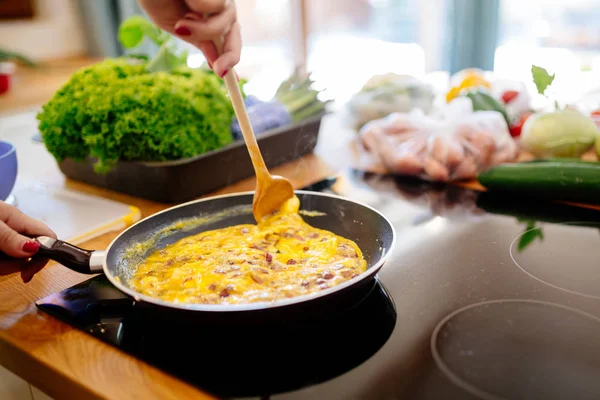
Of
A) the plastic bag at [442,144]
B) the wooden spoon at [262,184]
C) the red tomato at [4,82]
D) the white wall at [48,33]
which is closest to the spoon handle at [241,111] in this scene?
the wooden spoon at [262,184]

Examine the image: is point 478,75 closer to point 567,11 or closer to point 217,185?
point 217,185

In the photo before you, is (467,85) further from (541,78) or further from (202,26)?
(202,26)

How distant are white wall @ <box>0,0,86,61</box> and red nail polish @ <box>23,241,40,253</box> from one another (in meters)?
2.84

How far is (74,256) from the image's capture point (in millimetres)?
767

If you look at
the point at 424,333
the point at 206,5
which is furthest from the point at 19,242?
the point at 424,333

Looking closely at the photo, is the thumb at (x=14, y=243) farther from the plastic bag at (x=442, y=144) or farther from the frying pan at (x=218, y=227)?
the plastic bag at (x=442, y=144)

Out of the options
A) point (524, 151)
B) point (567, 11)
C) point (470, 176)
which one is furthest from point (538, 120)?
point (567, 11)

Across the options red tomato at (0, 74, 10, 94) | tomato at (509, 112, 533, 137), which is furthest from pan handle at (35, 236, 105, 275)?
red tomato at (0, 74, 10, 94)

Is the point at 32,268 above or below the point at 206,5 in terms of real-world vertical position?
below

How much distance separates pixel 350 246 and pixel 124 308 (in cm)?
36

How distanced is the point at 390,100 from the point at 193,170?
0.67 meters

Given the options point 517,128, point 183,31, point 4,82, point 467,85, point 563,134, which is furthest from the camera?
point 4,82

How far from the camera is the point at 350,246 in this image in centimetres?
87

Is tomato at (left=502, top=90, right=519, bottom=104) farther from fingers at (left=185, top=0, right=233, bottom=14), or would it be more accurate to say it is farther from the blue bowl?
the blue bowl
